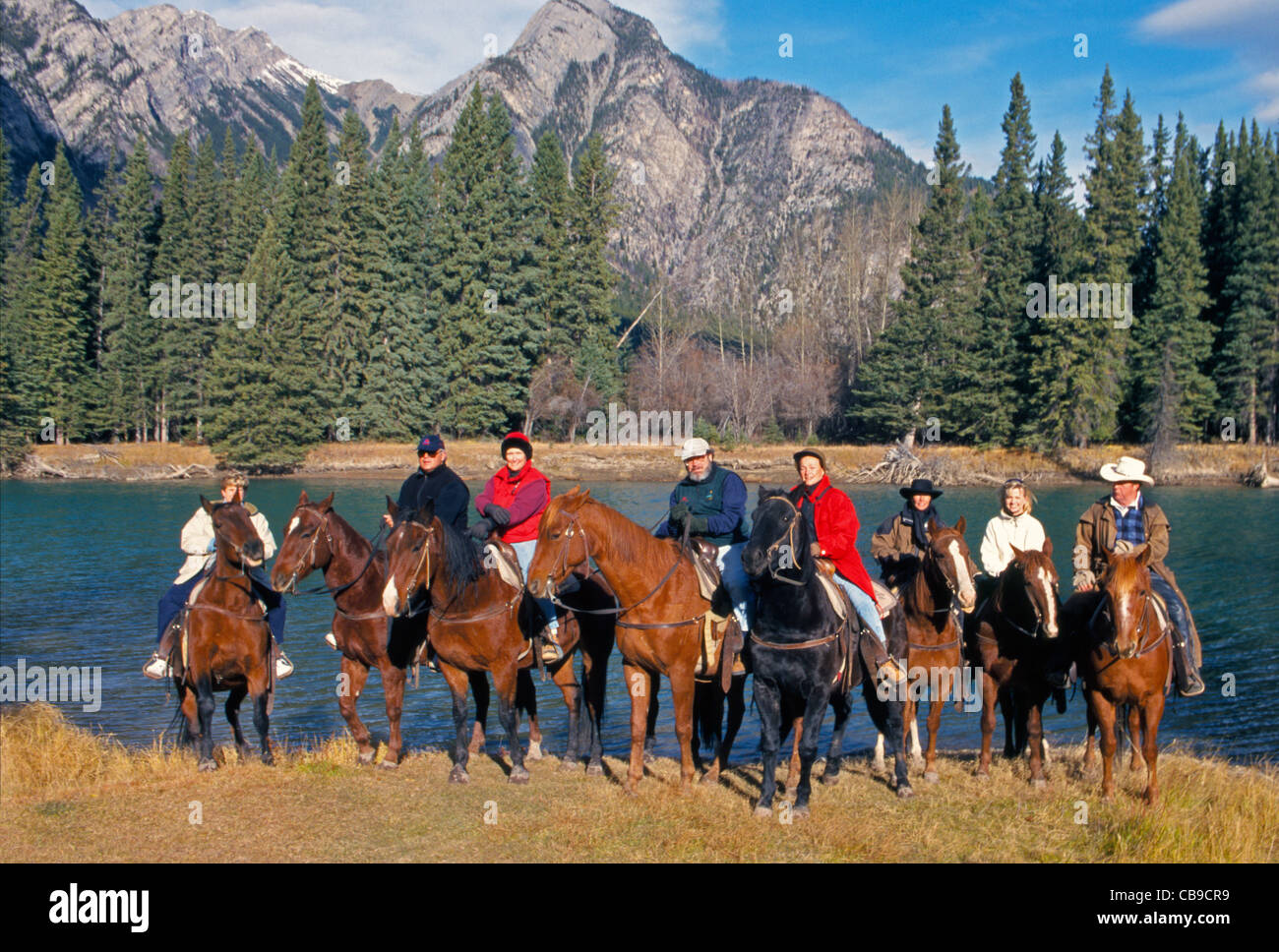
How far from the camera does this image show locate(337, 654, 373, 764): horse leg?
10.6 metres

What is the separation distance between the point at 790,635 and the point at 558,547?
2172 millimetres

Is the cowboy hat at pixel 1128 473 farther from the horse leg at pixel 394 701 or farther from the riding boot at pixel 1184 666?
the horse leg at pixel 394 701

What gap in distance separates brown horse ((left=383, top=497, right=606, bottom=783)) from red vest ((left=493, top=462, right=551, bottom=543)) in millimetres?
678

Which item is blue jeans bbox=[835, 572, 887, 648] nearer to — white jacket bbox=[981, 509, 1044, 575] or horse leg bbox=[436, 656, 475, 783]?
white jacket bbox=[981, 509, 1044, 575]

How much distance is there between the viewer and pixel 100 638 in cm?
2209

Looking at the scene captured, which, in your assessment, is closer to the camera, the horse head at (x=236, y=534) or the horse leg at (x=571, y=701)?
the horse head at (x=236, y=534)

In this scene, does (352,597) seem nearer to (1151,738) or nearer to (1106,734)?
(1106,734)

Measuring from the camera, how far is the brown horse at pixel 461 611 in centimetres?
920

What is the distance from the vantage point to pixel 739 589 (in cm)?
897

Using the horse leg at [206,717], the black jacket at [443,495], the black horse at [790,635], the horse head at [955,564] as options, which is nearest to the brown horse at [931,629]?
the horse head at [955,564]

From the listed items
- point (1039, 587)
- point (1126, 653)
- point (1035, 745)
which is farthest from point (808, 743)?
point (1035, 745)
